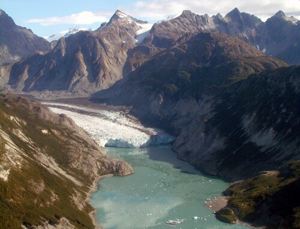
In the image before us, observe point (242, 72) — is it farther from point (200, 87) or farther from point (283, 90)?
point (283, 90)

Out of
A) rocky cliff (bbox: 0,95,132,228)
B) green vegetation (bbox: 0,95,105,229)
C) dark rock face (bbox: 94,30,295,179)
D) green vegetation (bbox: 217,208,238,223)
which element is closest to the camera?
green vegetation (bbox: 0,95,105,229)

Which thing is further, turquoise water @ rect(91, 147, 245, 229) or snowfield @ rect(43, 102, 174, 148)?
snowfield @ rect(43, 102, 174, 148)

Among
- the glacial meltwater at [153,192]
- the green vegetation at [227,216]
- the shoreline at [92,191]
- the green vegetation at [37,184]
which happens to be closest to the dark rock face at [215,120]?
the glacial meltwater at [153,192]

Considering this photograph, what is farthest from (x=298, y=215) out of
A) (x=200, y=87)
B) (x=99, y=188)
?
(x=200, y=87)

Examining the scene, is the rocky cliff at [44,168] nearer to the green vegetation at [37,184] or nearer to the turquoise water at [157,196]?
the green vegetation at [37,184]

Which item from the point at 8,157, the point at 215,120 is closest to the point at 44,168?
the point at 8,157

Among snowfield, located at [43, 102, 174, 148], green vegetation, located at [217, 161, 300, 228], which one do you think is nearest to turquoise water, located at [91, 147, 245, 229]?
green vegetation, located at [217, 161, 300, 228]

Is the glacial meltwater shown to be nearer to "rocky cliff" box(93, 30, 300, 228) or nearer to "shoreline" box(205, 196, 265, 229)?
"shoreline" box(205, 196, 265, 229)
